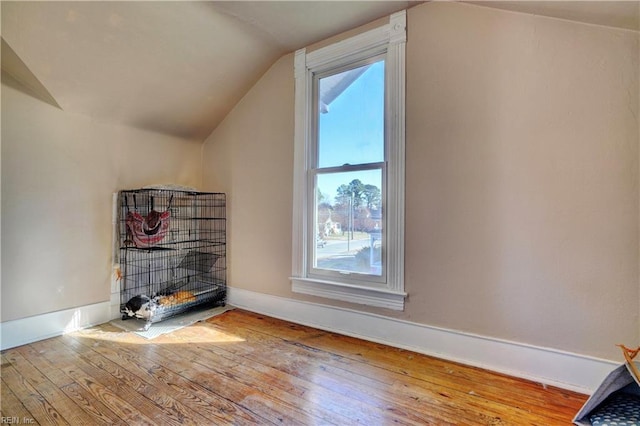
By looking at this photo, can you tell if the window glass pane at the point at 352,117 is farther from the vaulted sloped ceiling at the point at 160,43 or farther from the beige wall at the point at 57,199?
the beige wall at the point at 57,199

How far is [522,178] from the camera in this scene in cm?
174

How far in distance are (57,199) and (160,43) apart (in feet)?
4.68

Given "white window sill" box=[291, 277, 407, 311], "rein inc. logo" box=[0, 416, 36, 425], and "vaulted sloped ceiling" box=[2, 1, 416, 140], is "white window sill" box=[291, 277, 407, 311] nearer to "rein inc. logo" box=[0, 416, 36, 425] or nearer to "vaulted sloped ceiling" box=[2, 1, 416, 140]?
"rein inc. logo" box=[0, 416, 36, 425]

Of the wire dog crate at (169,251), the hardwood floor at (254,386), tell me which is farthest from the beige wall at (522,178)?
the wire dog crate at (169,251)

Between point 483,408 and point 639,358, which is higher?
point 639,358

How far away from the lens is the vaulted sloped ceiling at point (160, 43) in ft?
5.75

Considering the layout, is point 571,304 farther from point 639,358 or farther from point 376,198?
point 376,198

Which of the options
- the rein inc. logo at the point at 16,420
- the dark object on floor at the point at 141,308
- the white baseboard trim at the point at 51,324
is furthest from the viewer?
the dark object on floor at the point at 141,308

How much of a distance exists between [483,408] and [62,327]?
2904mm

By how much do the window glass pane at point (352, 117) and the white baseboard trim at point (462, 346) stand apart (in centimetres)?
123

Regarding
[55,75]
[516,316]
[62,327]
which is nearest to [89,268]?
[62,327]

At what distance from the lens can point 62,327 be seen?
228 cm

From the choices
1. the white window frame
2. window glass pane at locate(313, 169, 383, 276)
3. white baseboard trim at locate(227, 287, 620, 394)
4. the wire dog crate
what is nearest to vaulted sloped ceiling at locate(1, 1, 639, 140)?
the white window frame

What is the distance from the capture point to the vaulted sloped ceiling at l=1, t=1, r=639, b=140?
1.75 metres
